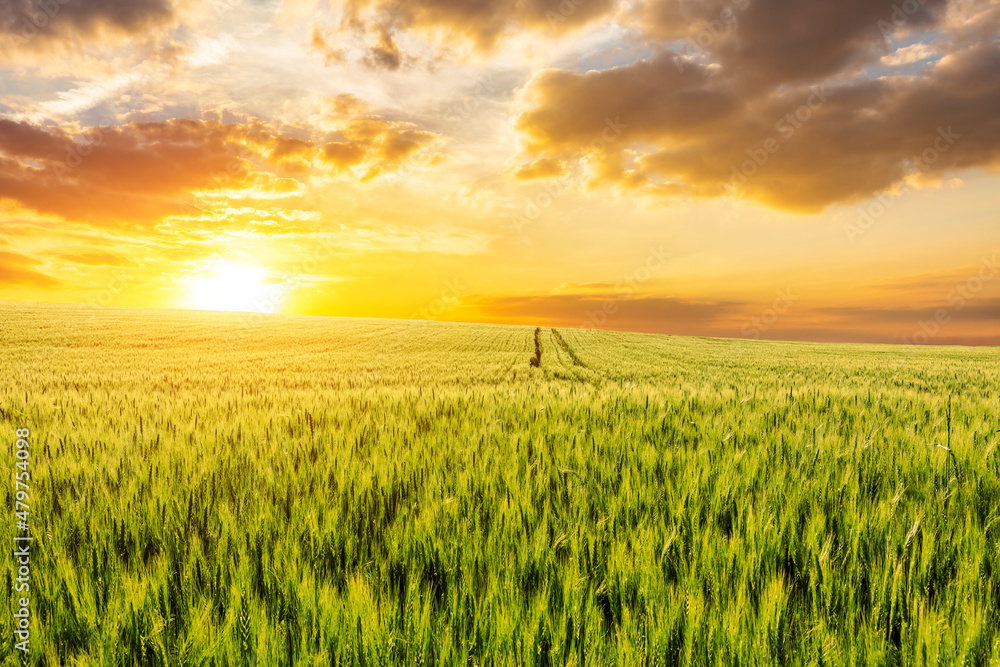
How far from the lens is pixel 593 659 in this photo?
1.32 m

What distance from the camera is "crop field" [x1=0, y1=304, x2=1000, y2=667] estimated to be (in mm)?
1424

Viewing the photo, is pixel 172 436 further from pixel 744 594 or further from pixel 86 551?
pixel 744 594

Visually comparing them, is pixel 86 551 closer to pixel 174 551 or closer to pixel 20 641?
pixel 174 551

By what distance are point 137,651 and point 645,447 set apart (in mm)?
3013

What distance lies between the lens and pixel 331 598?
5.00ft

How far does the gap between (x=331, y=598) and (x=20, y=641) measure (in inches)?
40.9

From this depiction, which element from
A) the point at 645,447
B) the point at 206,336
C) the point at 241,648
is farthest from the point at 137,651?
the point at 206,336

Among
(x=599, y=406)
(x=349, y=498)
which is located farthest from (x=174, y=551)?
(x=599, y=406)

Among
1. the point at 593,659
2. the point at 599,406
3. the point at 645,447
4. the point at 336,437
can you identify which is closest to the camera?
the point at 593,659

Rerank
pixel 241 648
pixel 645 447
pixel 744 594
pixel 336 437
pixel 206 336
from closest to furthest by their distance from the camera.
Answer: pixel 241 648 → pixel 744 594 → pixel 645 447 → pixel 336 437 → pixel 206 336

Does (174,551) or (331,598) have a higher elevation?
(331,598)

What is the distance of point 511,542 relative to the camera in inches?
80.1

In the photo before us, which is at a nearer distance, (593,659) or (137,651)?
→ (593,659)

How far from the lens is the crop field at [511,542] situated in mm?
1424
